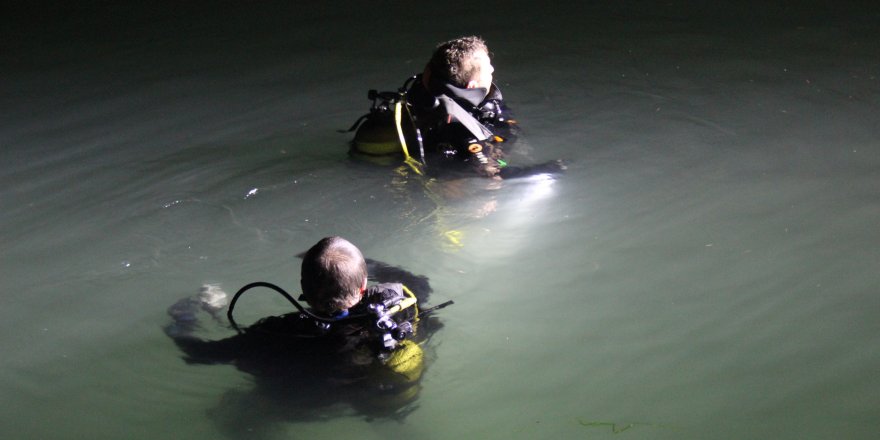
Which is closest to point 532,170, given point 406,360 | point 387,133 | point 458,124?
point 458,124

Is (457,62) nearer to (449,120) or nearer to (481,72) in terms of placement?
(481,72)

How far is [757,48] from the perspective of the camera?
6395 millimetres

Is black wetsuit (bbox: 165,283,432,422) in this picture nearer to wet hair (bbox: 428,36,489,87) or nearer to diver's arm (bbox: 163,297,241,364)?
diver's arm (bbox: 163,297,241,364)

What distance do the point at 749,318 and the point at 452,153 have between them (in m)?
1.77

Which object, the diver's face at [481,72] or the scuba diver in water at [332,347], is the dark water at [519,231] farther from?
the diver's face at [481,72]

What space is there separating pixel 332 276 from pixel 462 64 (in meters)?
1.80


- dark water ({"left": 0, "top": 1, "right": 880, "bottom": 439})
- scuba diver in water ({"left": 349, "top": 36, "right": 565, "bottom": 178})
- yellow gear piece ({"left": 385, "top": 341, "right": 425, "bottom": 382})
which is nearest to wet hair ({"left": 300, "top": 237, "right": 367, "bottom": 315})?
yellow gear piece ({"left": 385, "top": 341, "right": 425, "bottom": 382})

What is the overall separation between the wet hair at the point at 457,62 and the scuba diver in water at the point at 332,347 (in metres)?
1.48

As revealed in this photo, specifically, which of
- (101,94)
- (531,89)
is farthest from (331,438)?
(101,94)

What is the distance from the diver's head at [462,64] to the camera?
4.15 m

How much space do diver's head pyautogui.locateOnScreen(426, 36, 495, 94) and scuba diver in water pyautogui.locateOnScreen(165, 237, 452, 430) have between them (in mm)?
1479

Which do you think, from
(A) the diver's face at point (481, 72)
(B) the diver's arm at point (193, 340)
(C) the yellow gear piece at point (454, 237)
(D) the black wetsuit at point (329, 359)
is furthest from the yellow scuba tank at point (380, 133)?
(D) the black wetsuit at point (329, 359)

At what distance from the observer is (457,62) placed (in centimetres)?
415

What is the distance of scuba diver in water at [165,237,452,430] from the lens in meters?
2.69
